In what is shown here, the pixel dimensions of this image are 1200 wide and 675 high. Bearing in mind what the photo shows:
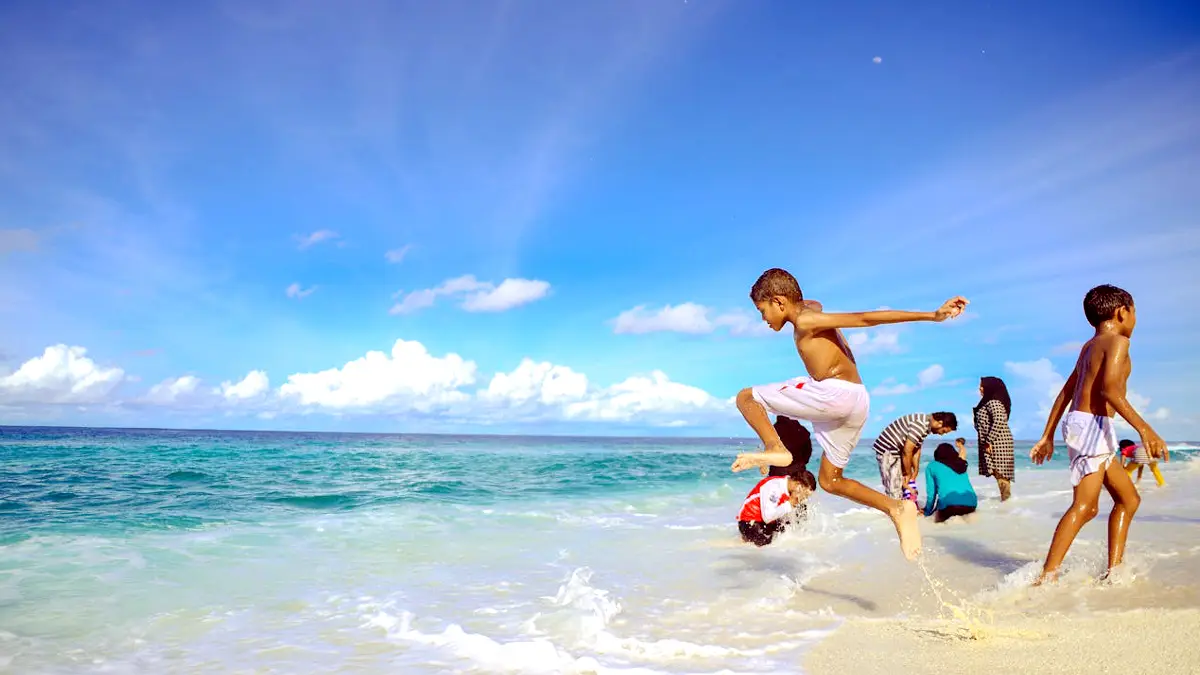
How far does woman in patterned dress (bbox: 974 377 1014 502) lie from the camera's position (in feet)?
37.3

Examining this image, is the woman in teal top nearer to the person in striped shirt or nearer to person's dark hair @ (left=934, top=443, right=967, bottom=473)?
person's dark hair @ (left=934, top=443, right=967, bottom=473)

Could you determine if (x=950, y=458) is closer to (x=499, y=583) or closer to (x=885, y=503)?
(x=885, y=503)

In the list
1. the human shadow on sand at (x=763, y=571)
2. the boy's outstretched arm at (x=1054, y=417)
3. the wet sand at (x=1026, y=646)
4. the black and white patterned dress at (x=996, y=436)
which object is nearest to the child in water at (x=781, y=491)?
the human shadow on sand at (x=763, y=571)

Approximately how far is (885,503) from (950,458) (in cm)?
503

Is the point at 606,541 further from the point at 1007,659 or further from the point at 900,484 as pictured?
the point at 1007,659

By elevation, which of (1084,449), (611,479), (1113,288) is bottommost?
(611,479)

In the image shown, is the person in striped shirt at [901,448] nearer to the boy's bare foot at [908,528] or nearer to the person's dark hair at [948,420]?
the person's dark hair at [948,420]

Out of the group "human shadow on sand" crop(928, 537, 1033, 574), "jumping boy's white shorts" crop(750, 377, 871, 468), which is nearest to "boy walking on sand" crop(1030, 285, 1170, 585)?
"human shadow on sand" crop(928, 537, 1033, 574)

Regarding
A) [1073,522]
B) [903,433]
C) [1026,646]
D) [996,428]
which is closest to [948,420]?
[903,433]

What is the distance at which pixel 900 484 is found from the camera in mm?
9398

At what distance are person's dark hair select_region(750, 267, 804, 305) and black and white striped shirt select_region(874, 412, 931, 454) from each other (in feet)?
18.2

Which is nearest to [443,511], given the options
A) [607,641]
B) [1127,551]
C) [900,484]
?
[900,484]

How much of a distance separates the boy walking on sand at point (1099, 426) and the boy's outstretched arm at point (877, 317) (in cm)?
158

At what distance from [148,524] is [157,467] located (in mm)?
11302
